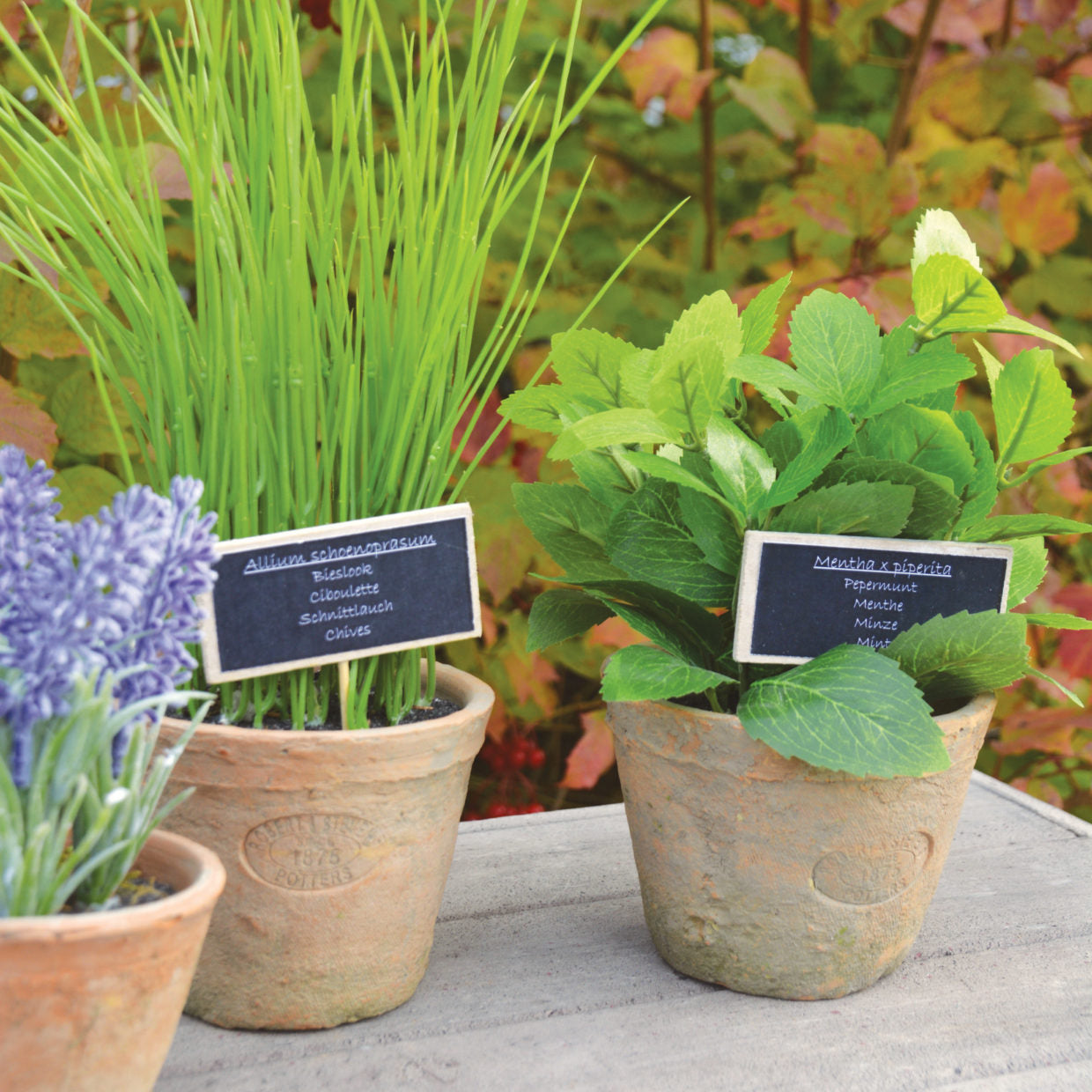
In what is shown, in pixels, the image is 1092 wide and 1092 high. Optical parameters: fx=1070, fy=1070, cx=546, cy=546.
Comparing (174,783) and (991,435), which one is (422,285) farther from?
(991,435)

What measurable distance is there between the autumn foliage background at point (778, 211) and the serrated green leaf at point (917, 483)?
0.44 meters

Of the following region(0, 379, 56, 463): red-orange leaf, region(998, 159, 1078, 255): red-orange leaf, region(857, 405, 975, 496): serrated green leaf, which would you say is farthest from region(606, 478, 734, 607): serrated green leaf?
region(998, 159, 1078, 255): red-orange leaf

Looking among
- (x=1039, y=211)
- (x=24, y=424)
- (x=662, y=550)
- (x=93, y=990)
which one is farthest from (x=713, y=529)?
(x=1039, y=211)

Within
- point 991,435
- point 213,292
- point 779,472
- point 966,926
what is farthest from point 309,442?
point 991,435

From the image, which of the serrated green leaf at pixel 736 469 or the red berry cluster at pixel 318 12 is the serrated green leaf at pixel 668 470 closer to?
the serrated green leaf at pixel 736 469

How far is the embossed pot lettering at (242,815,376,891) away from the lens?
51 centimetres

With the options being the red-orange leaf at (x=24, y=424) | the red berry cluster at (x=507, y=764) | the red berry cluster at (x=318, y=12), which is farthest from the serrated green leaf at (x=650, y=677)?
the red berry cluster at (x=318, y=12)

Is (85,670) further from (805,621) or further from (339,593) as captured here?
(805,621)

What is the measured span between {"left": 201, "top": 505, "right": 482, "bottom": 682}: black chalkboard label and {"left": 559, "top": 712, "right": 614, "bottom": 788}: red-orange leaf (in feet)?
1.73

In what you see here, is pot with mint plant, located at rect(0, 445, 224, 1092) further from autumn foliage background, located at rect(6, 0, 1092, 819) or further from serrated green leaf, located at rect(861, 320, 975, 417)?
autumn foliage background, located at rect(6, 0, 1092, 819)

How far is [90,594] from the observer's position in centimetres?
36

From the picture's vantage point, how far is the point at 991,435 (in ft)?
4.45

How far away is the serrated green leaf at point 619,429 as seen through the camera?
20.0 inches

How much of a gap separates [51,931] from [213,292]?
0.98 ft
